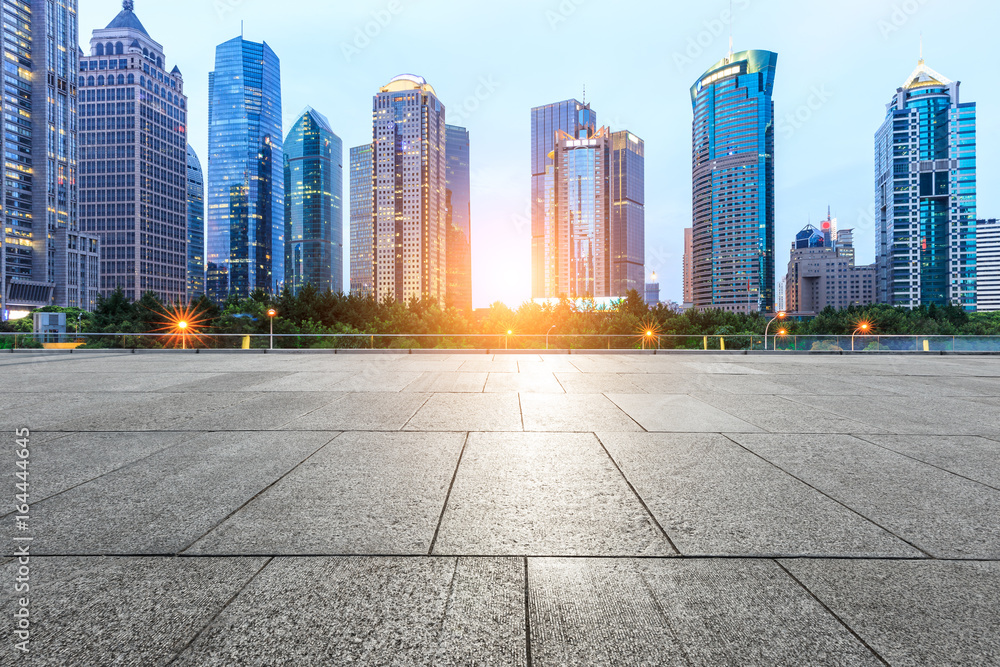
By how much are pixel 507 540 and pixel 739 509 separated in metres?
1.99

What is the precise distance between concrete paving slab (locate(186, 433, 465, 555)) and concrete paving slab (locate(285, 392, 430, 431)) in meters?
1.36

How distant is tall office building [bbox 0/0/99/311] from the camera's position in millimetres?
122938

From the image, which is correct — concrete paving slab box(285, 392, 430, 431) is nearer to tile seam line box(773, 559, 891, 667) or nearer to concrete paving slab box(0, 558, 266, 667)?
concrete paving slab box(0, 558, 266, 667)

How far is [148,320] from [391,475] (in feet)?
144

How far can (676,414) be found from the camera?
8234 mm

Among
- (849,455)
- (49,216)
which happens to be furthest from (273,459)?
(49,216)

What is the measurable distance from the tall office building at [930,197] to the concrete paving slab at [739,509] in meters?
203

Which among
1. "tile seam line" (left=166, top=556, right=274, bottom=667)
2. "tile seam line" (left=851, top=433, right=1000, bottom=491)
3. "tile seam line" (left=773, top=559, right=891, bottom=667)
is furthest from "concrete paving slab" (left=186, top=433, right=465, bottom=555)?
"tile seam line" (left=851, top=433, right=1000, bottom=491)

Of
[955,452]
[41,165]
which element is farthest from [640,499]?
[41,165]

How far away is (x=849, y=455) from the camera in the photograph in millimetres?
5672

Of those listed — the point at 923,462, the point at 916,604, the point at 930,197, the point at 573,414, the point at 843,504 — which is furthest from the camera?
the point at 930,197

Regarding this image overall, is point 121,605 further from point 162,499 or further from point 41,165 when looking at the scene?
point 41,165

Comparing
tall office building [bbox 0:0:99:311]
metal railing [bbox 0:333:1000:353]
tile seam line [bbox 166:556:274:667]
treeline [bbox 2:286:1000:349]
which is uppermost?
tall office building [bbox 0:0:99:311]

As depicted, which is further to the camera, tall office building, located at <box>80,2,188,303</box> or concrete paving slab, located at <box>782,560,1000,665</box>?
tall office building, located at <box>80,2,188,303</box>
